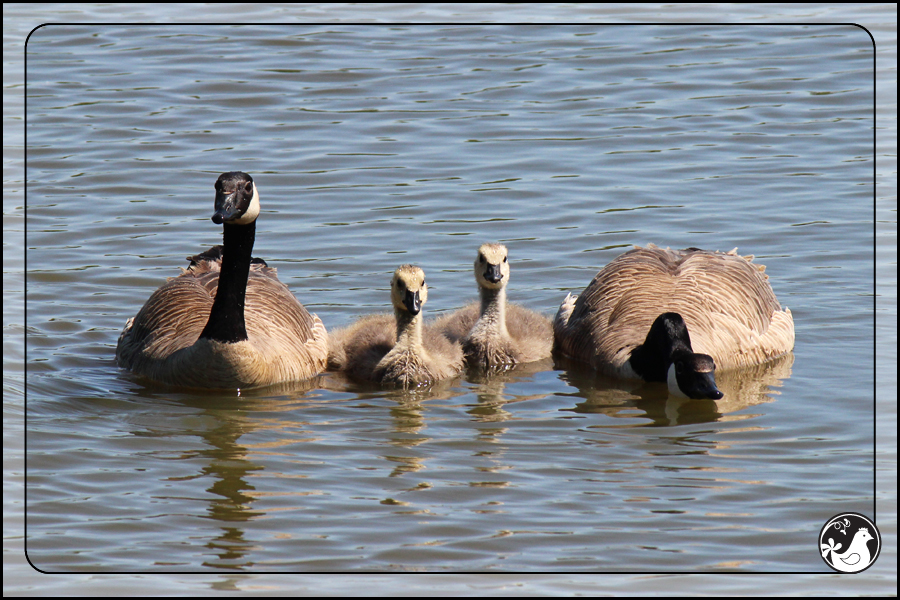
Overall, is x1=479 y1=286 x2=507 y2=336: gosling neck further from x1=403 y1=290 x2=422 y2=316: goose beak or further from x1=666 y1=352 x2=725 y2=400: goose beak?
x1=666 y1=352 x2=725 y2=400: goose beak

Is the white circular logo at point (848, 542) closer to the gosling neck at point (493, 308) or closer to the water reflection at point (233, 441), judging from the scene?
the water reflection at point (233, 441)

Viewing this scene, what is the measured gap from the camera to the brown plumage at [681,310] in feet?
37.4

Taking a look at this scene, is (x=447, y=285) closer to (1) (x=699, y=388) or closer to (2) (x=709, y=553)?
(1) (x=699, y=388)

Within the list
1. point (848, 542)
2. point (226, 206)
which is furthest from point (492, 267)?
point (848, 542)

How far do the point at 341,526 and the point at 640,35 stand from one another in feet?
48.5

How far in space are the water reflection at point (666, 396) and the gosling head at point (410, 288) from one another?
159cm

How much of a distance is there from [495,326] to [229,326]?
2517 millimetres

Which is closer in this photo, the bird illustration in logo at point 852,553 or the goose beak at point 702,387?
the bird illustration in logo at point 852,553

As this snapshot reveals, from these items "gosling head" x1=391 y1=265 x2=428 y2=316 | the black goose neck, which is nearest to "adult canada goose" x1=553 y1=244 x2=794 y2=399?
the black goose neck

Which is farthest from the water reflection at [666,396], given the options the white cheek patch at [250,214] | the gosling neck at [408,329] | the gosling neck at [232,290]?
the white cheek patch at [250,214]

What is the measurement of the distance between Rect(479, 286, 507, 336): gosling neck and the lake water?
1.73 ft

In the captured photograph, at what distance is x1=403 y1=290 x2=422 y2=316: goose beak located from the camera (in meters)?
10.4

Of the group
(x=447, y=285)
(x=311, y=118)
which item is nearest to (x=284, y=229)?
(x=447, y=285)

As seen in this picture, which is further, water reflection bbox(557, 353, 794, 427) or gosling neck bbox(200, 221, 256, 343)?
gosling neck bbox(200, 221, 256, 343)
